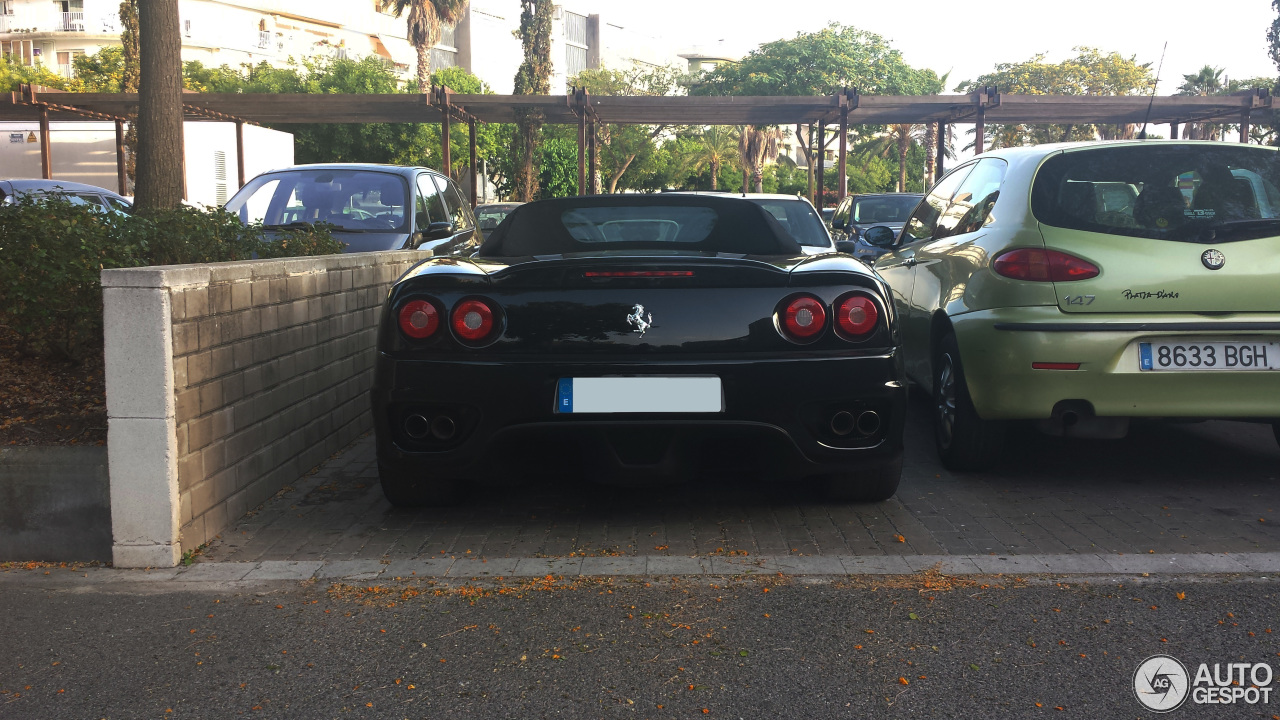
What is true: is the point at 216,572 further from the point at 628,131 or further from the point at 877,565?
the point at 628,131

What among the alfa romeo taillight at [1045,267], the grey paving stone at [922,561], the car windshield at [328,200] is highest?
the car windshield at [328,200]

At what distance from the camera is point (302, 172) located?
9203 millimetres

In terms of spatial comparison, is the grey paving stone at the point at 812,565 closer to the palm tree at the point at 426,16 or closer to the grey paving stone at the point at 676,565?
the grey paving stone at the point at 676,565

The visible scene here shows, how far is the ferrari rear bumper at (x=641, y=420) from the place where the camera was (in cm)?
402

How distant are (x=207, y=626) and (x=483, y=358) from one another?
127 centimetres

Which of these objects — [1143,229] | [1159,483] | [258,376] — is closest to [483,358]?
[258,376]

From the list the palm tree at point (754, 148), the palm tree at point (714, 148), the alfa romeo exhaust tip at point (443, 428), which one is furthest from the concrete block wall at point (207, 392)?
the palm tree at point (714, 148)

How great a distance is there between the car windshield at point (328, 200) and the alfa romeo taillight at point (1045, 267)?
498 cm

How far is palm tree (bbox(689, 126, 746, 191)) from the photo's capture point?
80438mm

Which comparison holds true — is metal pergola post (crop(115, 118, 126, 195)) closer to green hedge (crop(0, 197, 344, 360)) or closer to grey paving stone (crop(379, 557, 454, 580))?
green hedge (crop(0, 197, 344, 360))

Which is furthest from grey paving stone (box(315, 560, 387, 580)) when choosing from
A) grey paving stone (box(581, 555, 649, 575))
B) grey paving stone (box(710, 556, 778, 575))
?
grey paving stone (box(710, 556, 778, 575))

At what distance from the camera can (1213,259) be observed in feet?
15.2

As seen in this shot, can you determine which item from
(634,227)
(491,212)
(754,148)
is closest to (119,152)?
(491,212)

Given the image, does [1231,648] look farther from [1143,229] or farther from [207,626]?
[207,626]
